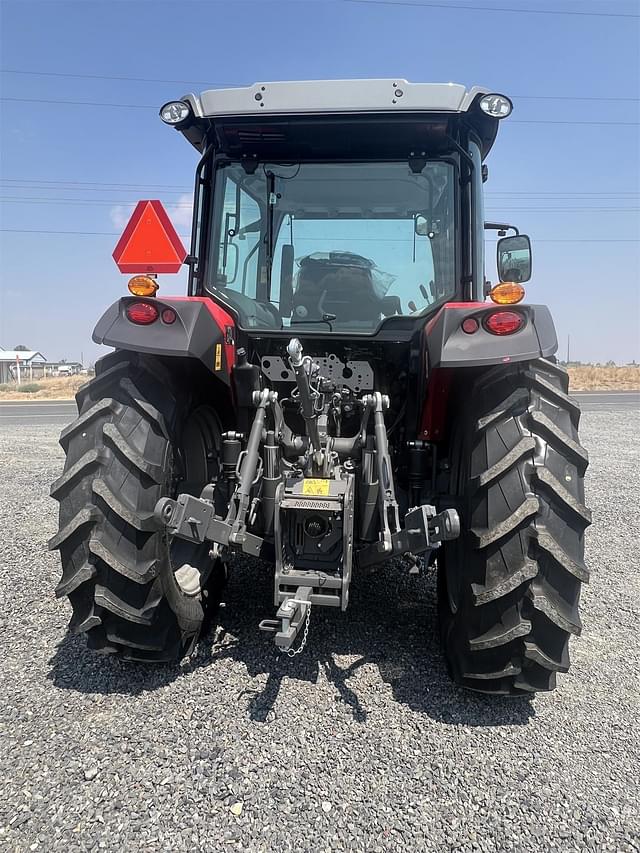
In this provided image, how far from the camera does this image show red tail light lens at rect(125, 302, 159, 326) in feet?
8.14

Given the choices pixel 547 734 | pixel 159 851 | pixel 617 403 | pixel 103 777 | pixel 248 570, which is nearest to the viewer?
pixel 159 851

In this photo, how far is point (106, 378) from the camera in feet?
8.34

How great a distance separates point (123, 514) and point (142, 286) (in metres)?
1.00

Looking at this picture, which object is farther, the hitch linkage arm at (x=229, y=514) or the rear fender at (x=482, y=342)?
the rear fender at (x=482, y=342)

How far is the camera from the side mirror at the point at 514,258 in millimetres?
2848

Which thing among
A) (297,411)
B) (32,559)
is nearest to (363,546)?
(297,411)

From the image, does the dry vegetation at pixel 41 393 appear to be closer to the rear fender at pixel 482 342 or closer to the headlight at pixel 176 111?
the headlight at pixel 176 111

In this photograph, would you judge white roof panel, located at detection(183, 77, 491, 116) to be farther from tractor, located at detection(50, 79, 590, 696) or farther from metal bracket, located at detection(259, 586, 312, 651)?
metal bracket, located at detection(259, 586, 312, 651)

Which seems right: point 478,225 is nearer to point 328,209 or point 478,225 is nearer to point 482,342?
point 328,209

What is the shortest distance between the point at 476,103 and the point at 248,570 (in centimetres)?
294

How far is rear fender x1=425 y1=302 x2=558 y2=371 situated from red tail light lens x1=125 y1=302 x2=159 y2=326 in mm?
1201

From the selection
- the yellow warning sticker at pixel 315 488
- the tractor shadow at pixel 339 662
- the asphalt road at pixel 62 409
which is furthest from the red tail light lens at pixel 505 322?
the asphalt road at pixel 62 409

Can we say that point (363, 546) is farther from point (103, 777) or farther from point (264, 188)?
point (264, 188)

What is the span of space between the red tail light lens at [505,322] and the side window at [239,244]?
4.41 ft
